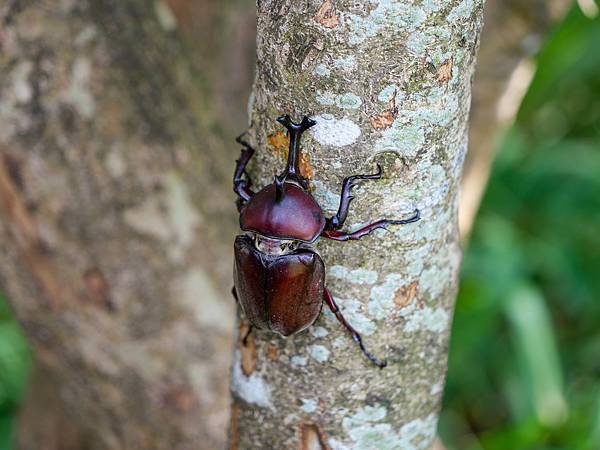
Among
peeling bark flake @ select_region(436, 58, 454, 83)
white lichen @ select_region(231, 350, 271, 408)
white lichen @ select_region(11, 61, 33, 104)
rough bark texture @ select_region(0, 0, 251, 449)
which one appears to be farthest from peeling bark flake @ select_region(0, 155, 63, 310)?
peeling bark flake @ select_region(436, 58, 454, 83)

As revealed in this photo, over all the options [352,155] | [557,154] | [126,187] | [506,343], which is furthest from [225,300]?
[557,154]

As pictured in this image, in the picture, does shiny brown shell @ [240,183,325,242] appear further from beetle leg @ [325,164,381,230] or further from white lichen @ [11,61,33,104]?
white lichen @ [11,61,33,104]

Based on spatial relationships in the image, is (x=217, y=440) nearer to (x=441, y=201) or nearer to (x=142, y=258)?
(x=142, y=258)

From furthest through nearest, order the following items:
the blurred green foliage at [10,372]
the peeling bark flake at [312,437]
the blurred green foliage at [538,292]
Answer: the blurred green foliage at [10,372], the blurred green foliage at [538,292], the peeling bark flake at [312,437]

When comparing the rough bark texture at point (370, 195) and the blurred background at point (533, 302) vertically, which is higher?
the blurred background at point (533, 302)

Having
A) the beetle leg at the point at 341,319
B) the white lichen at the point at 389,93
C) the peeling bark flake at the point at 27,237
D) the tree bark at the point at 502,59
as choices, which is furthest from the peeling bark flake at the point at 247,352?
the tree bark at the point at 502,59

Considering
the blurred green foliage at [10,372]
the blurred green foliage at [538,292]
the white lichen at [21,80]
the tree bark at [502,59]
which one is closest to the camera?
the white lichen at [21,80]

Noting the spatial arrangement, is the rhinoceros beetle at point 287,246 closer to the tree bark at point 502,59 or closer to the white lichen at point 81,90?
the white lichen at point 81,90
